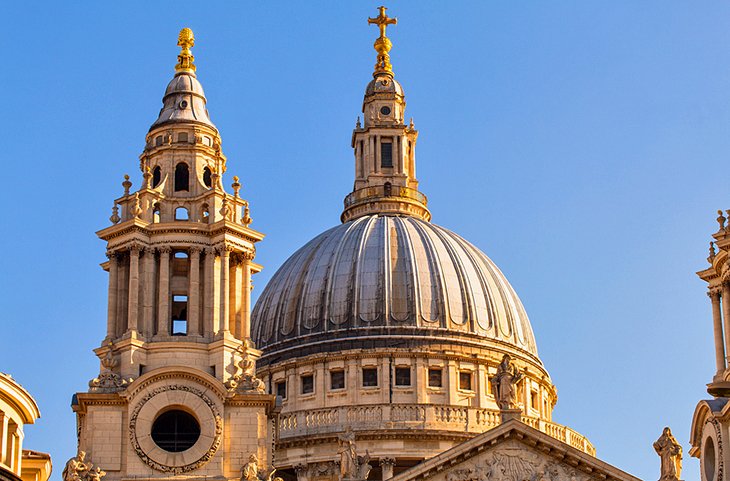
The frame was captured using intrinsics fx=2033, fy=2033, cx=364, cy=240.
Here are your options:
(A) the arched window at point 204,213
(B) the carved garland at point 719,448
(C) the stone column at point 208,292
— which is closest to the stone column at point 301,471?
(C) the stone column at point 208,292

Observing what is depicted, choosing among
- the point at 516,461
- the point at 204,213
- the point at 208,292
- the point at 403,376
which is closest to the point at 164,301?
the point at 208,292

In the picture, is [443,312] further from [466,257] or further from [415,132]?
[415,132]

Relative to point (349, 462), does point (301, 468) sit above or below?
above

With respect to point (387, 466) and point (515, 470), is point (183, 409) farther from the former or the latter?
point (387, 466)

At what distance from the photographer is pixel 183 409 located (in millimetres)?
83062

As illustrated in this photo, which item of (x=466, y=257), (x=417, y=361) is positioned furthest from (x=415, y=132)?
(x=417, y=361)

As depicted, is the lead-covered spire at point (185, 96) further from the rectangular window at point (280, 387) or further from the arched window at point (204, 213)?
the rectangular window at point (280, 387)

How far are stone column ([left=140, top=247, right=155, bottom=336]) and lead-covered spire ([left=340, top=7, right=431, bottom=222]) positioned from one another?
34.6 m

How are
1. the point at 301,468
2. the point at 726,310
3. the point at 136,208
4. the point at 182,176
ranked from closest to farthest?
the point at 136,208, the point at 726,310, the point at 182,176, the point at 301,468

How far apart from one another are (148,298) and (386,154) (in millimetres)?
38330

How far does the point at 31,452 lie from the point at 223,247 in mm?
13529

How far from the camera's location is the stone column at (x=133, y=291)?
84.6m

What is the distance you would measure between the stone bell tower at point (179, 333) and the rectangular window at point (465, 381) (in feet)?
76.3

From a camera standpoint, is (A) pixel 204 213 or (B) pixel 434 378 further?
(B) pixel 434 378
